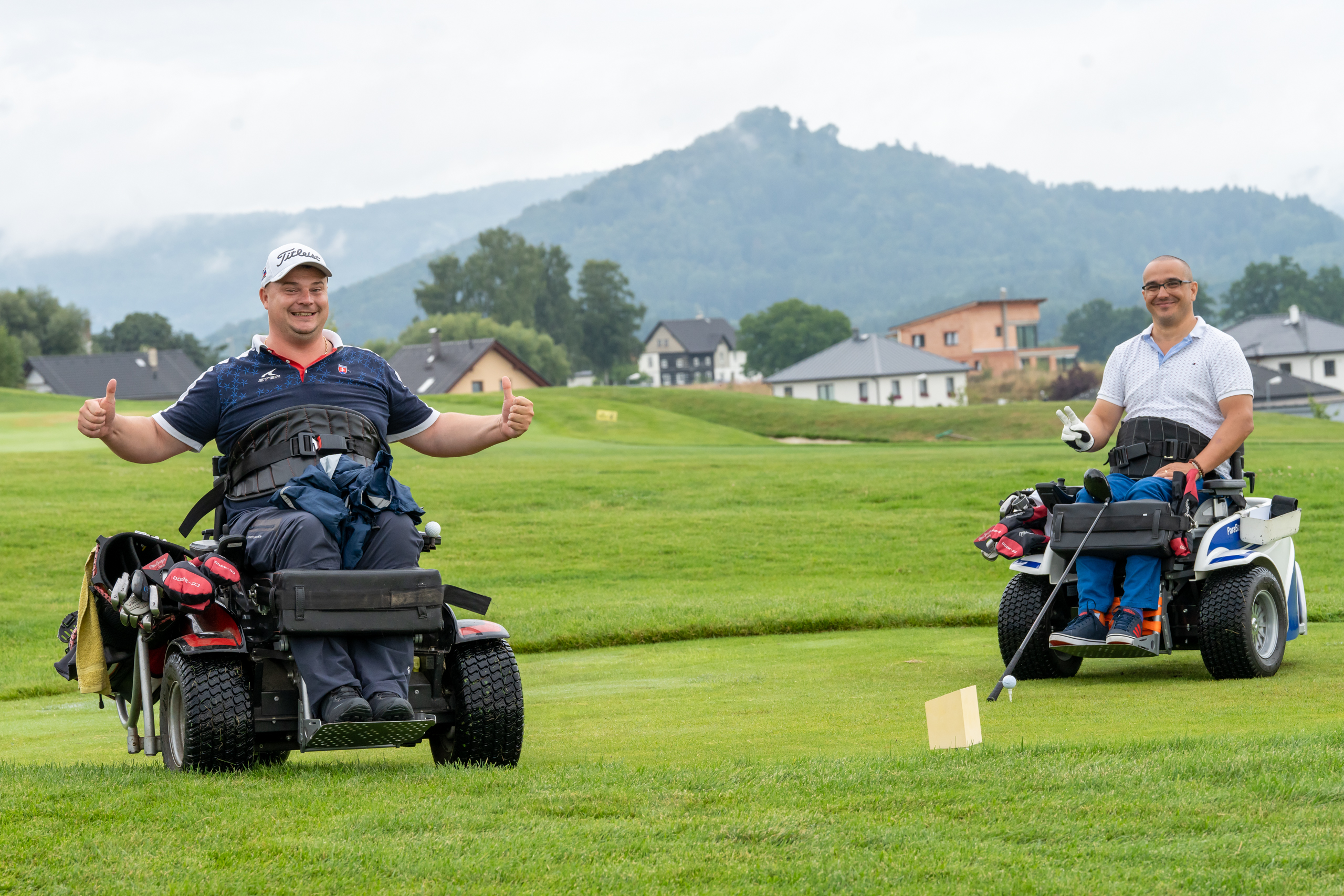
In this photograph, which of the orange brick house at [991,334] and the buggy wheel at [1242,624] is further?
the orange brick house at [991,334]

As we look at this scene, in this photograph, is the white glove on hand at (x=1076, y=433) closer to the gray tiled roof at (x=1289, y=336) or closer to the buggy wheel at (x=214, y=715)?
the buggy wheel at (x=214, y=715)

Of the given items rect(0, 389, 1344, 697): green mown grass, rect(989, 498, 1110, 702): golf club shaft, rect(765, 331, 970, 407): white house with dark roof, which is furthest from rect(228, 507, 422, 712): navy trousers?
rect(765, 331, 970, 407): white house with dark roof

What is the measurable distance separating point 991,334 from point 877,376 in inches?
935

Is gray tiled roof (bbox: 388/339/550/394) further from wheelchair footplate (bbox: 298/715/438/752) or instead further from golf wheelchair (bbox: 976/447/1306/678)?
wheelchair footplate (bbox: 298/715/438/752)

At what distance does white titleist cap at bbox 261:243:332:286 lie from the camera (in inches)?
235

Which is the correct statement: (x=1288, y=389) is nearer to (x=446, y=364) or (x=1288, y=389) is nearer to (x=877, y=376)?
(x=877, y=376)

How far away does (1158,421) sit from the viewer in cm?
820

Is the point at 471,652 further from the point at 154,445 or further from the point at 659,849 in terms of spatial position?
the point at 659,849

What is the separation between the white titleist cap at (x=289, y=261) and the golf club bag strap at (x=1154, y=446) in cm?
447

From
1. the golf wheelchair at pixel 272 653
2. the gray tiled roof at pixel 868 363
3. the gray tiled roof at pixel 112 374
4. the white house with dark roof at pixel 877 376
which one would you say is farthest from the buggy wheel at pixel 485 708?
the gray tiled roof at pixel 868 363

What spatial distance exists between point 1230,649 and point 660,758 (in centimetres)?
362

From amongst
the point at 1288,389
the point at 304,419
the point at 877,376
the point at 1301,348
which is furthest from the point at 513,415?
the point at 1301,348

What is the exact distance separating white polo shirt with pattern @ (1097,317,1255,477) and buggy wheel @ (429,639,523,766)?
13.6ft

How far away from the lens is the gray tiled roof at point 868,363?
11481 centimetres
